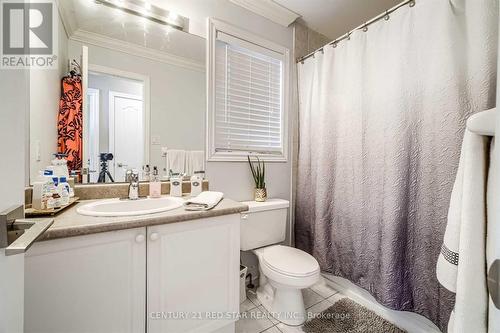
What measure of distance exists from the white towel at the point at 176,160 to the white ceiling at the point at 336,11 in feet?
4.72

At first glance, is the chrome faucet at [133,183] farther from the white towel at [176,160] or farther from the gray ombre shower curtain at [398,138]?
the gray ombre shower curtain at [398,138]

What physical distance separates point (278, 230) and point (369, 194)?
2.39 ft

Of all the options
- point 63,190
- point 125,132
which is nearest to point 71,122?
point 125,132

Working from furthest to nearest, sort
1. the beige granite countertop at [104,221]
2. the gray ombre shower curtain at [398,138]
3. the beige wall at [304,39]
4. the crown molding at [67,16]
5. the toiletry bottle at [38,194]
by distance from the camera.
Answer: the beige wall at [304,39] → the crown molding at [67,16] → the gray ombre shower curtain at [398,138] → the toiletry bottle at [38,194] → the beige granite countertop at [104,221]

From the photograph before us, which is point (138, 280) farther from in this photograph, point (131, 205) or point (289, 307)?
point (289, 307)

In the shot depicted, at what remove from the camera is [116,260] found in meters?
0.94

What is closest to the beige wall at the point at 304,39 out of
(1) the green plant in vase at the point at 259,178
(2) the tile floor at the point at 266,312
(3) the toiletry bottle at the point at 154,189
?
(1) the green plant in vase at the point at 259,178

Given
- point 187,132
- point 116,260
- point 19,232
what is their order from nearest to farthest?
1. point 19,232
2. point 116,260
3. point 187,132

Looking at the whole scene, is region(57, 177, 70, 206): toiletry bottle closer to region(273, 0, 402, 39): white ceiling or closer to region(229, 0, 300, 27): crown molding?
region(229, 0, 300, 27): crown molding

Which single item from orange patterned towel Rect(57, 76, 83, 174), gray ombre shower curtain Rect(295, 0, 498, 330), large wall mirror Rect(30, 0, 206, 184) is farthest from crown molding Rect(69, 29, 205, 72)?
gray ombre shower curtain Rect(295, 0, 498, 330)

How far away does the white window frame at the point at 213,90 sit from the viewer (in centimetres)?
163

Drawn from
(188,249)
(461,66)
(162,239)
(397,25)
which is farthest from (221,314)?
(397,25)

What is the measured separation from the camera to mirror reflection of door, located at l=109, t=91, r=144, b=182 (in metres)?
1.37

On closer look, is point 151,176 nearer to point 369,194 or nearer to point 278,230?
point 278,230
